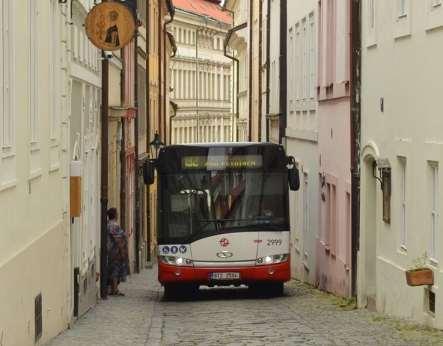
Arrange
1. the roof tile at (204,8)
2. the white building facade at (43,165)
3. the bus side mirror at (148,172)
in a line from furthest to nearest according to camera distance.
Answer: the roof tile at (204,8), the bus side mirror at (148,172), the white building facade at (43,165)

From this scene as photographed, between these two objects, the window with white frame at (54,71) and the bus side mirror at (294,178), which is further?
the bus side mirror at (294,178)

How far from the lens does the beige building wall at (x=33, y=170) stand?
13500 mm

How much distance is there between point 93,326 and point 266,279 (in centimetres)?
695

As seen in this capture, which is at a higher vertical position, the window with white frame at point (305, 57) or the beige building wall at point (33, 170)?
the window with white frame at point (305, 57)

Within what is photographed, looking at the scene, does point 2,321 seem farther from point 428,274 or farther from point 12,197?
point 428,274

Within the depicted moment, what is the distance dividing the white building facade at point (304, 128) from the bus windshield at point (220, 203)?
6057mm

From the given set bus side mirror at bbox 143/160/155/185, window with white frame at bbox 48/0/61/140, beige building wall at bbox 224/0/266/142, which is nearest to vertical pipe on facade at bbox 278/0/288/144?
beige building wall at bbox 224/0/266/142

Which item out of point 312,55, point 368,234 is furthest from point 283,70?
point 368,234

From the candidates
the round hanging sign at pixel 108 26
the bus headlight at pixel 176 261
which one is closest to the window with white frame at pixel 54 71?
the round hanging sign at pixel 108 26

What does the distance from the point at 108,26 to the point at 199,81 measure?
7953 centimetres

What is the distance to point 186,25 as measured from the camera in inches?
3812

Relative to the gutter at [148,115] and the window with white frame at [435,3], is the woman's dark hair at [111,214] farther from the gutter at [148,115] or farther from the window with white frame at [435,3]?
the gutter at [148,115]

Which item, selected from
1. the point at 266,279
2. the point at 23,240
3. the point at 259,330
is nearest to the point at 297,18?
the point at 266,279

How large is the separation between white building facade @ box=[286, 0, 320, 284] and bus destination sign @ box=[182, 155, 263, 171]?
19.8ft
